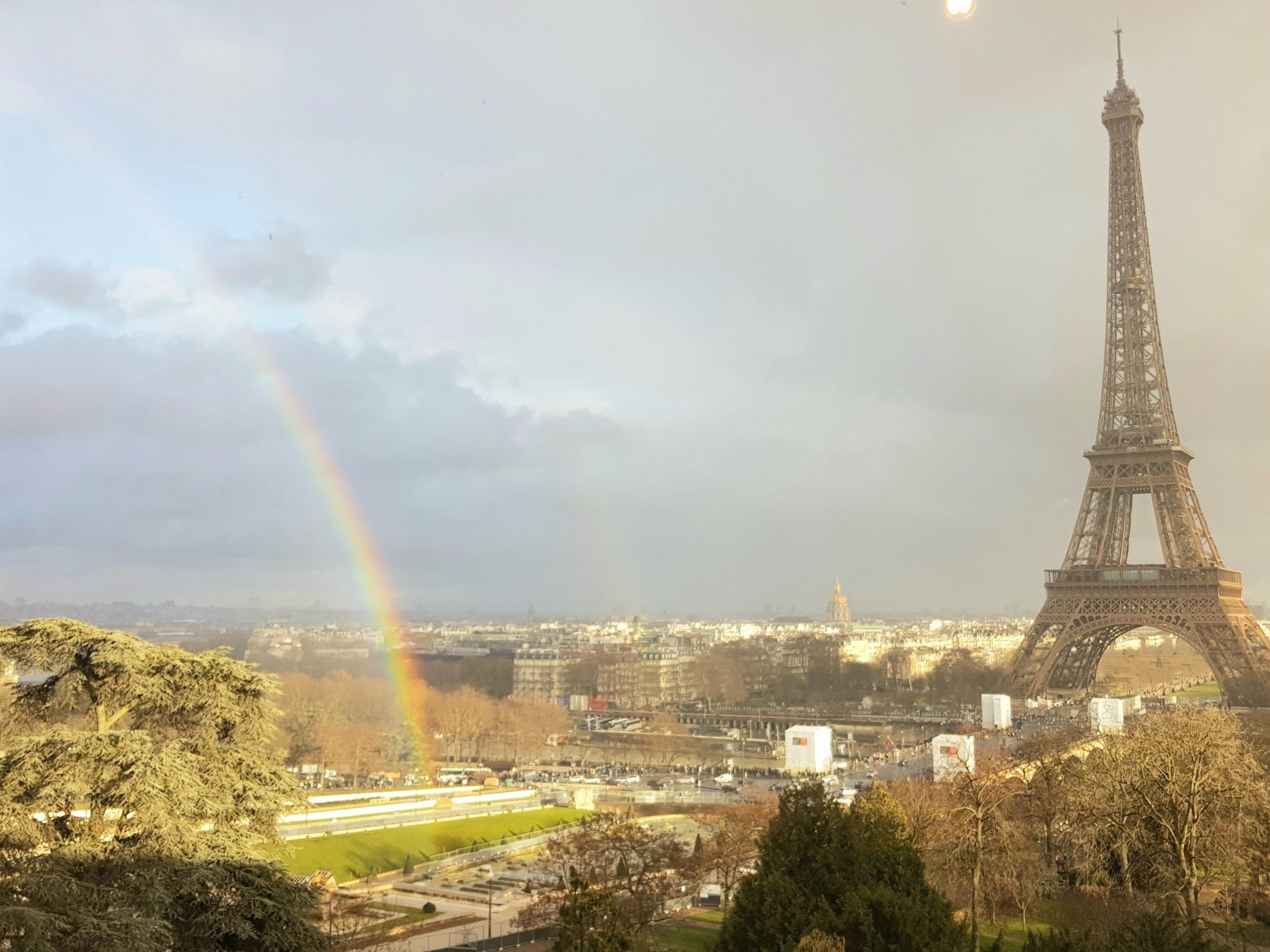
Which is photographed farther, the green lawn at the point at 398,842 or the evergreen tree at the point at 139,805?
the green lawn at the point at 398,842

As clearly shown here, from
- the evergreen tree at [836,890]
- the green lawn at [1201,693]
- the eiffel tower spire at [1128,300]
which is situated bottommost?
the green lawn at [1201,693]

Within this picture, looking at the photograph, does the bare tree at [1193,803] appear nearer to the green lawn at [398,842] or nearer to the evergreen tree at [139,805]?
the evergreen tree at [139,805]

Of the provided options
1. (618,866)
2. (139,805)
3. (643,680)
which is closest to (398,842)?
(618,866)

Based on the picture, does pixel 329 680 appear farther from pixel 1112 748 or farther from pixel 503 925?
pixel 1112 748

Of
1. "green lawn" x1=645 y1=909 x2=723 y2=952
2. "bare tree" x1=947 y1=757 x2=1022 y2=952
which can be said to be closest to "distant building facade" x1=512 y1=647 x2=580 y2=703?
"green lawn" x1=645 y1=909 x2=723 y2=952

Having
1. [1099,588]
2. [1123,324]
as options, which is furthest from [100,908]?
[1123,324]

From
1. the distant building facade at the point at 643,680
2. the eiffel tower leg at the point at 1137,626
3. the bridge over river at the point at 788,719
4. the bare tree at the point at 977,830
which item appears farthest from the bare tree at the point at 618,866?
the distant building facade at the point at 643,680

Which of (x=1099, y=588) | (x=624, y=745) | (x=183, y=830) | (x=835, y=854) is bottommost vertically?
(x=624, y=745)
